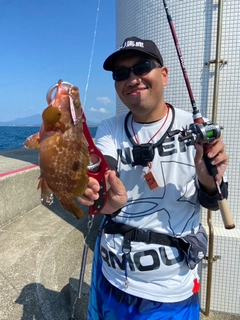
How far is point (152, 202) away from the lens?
188 centimetres

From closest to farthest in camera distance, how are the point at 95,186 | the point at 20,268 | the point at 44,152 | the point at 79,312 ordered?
the point at 44,152
the point at 95,186
the point at 79,312
the point at 20,268

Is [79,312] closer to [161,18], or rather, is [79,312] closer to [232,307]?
[232,307]

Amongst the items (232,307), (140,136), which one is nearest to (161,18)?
(140,136)

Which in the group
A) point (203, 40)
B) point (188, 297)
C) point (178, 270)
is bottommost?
point (188, 297)

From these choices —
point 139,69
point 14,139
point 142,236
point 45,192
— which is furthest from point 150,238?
point 14,139

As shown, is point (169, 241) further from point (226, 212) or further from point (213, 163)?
point (213, 163)

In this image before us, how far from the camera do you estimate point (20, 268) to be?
3.81 metres

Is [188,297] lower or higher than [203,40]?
lower

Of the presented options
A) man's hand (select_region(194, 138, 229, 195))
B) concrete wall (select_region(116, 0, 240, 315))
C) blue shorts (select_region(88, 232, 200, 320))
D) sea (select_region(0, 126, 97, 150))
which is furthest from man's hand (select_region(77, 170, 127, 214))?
concrete wall (select_region(116, 0, 240, 315))

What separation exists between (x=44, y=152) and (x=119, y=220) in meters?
0.90

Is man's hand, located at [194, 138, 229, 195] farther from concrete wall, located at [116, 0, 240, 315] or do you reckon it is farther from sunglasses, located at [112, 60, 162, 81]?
concrete wall, located at [116, 0, 240, 315]

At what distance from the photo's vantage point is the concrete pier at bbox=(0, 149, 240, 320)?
10.6ft

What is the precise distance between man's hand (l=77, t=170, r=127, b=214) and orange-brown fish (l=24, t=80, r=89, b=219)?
9cm

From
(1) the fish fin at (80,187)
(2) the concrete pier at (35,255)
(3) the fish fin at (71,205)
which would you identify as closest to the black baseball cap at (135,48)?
(1) the fish fin at (80,187)
